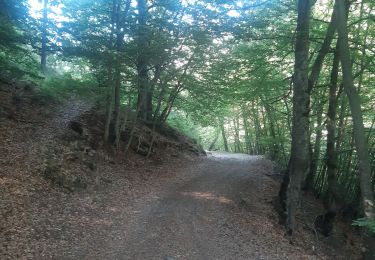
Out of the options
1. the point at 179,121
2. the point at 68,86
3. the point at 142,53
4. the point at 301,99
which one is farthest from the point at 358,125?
the point at 179,121

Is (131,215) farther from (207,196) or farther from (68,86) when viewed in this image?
(68,86)

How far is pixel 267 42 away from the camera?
44.6 feet

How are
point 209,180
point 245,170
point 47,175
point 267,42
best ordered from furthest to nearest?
point 245,170 < point 209,180 < point 267,42 < point 47,175

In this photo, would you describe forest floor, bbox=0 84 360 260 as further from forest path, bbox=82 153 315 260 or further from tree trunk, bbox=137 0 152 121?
tree trunk, bbox=137 0 152 121

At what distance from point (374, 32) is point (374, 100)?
3303 millimetres

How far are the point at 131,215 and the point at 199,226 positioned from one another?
1.85m

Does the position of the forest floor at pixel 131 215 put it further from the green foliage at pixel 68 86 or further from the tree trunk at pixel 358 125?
the tree trunk at pixel 358 125

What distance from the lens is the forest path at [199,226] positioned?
7.51 m

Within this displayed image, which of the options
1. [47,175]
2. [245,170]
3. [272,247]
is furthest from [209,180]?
[47,175]

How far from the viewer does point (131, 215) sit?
30.5 ft

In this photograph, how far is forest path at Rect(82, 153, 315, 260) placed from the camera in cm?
751

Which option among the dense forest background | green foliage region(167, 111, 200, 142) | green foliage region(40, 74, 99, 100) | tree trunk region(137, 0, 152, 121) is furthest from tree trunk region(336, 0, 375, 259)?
green foliage region(167, 111, 200, 142)

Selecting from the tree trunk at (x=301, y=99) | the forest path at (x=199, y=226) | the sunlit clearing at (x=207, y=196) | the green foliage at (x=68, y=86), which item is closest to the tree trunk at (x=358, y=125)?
the tree trunk at (x=301, y=99)

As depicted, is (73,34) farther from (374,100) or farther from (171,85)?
(374,100)
